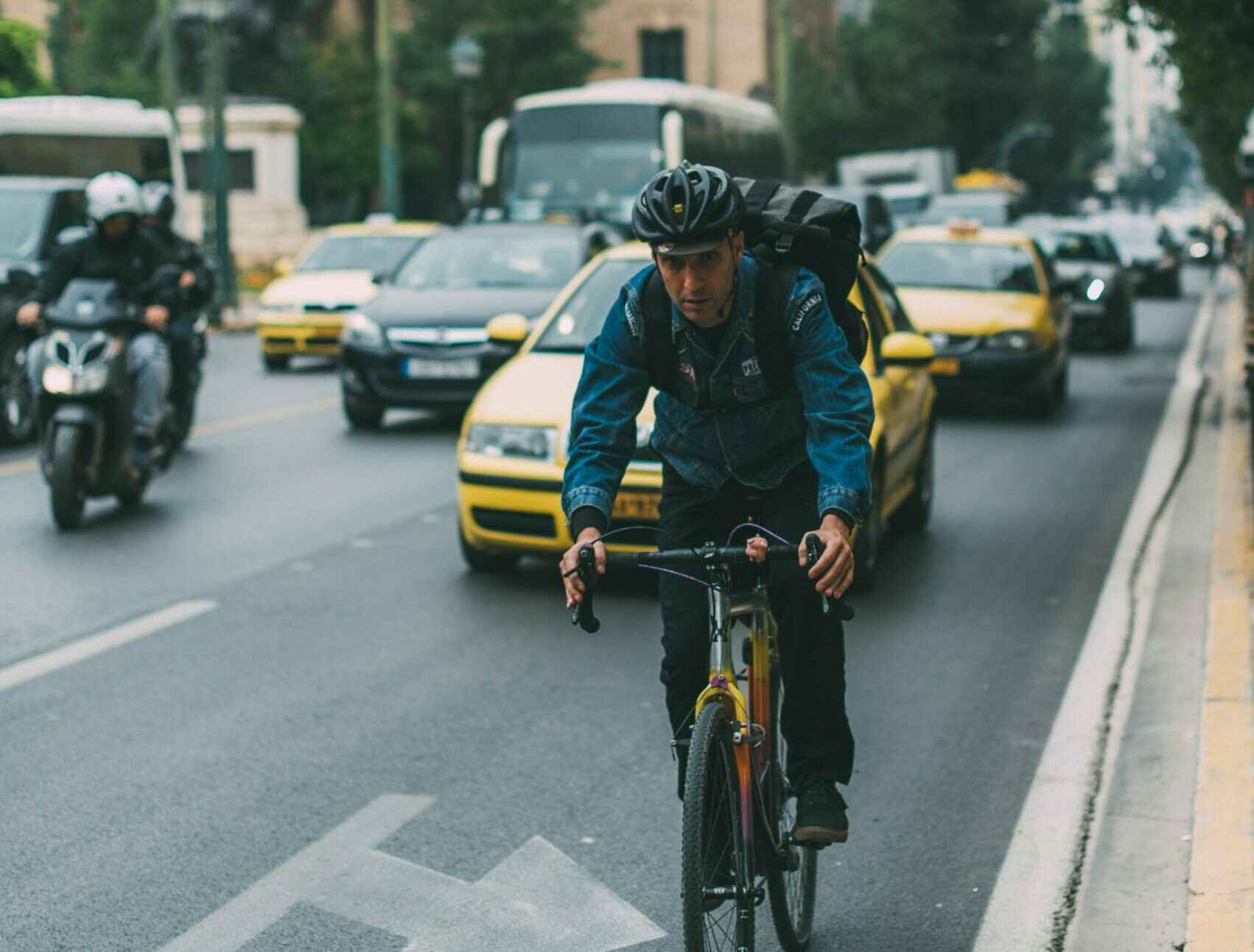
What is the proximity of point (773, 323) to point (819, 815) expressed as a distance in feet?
3.48

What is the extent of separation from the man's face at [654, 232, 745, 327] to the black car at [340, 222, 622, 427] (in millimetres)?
10394

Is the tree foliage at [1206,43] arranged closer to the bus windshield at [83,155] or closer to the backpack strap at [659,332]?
the backpack strap at [659,332]

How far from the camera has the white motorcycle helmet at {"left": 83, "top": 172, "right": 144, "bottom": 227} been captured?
1070 centimetres

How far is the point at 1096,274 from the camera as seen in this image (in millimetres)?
23859

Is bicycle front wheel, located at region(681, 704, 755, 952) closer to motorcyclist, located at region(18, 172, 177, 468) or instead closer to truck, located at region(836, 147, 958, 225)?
motorcyclist, located at region(18, 172, 177, 468)

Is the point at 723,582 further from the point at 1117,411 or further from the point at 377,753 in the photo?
the point at 1117,411

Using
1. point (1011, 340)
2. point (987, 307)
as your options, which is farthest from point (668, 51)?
point (1011, 340)

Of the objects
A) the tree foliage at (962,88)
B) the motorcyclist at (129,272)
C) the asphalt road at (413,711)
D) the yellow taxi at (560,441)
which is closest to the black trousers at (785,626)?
the asphalt road at (413,711)

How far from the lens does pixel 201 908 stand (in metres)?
4.67

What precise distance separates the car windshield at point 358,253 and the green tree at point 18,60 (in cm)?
1148

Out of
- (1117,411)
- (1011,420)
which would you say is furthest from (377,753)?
(1117,411)

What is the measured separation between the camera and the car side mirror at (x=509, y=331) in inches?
401

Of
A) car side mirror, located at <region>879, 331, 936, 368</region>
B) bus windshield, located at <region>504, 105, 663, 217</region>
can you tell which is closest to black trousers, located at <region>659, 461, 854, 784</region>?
car side mirror, located at <region>879, 331, 936, 368</region>

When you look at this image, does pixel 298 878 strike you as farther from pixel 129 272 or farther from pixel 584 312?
pixel 129 272
